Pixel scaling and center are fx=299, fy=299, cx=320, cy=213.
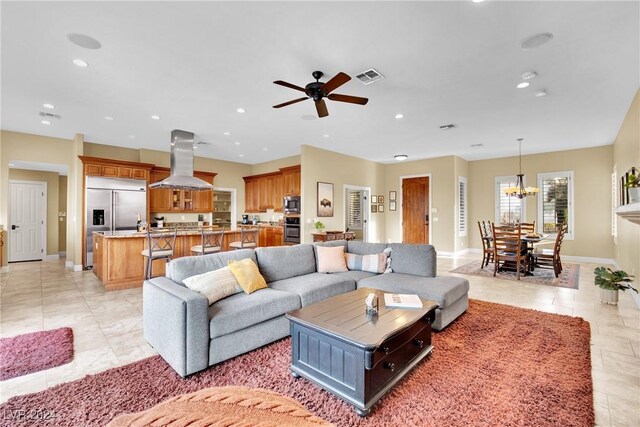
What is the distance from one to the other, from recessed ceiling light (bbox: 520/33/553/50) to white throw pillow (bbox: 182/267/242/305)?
11.8 ft

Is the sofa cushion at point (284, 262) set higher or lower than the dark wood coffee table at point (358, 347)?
higher

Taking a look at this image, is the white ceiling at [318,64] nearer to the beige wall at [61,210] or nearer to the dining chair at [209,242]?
the dining chair at [209,242]

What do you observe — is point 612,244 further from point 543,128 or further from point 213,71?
point 213,71

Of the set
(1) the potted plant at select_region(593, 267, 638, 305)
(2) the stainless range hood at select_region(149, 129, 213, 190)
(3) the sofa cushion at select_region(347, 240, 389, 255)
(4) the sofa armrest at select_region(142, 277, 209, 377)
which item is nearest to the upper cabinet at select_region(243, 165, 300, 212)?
(2) the stainless range hood at select_region(149, 129, 213, 190)

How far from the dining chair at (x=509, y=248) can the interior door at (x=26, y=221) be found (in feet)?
36.8

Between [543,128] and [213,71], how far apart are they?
592 centimetres

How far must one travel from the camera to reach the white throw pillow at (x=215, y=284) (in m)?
2.59

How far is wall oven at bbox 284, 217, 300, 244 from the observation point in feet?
24.2

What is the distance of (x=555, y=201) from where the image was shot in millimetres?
7906

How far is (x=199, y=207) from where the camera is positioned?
27.6 ft

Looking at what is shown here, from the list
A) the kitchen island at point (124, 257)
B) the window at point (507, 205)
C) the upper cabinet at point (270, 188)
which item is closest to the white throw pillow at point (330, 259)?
the kitchen island at point (124, 257)

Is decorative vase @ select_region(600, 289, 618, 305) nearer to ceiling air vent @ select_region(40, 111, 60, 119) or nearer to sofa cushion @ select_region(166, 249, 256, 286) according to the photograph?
sofa cushion @ select_region(166, 249, 256, 286)

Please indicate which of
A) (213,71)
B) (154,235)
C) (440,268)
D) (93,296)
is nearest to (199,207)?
(154,235)

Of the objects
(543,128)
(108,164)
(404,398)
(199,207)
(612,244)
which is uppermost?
(543,128)
